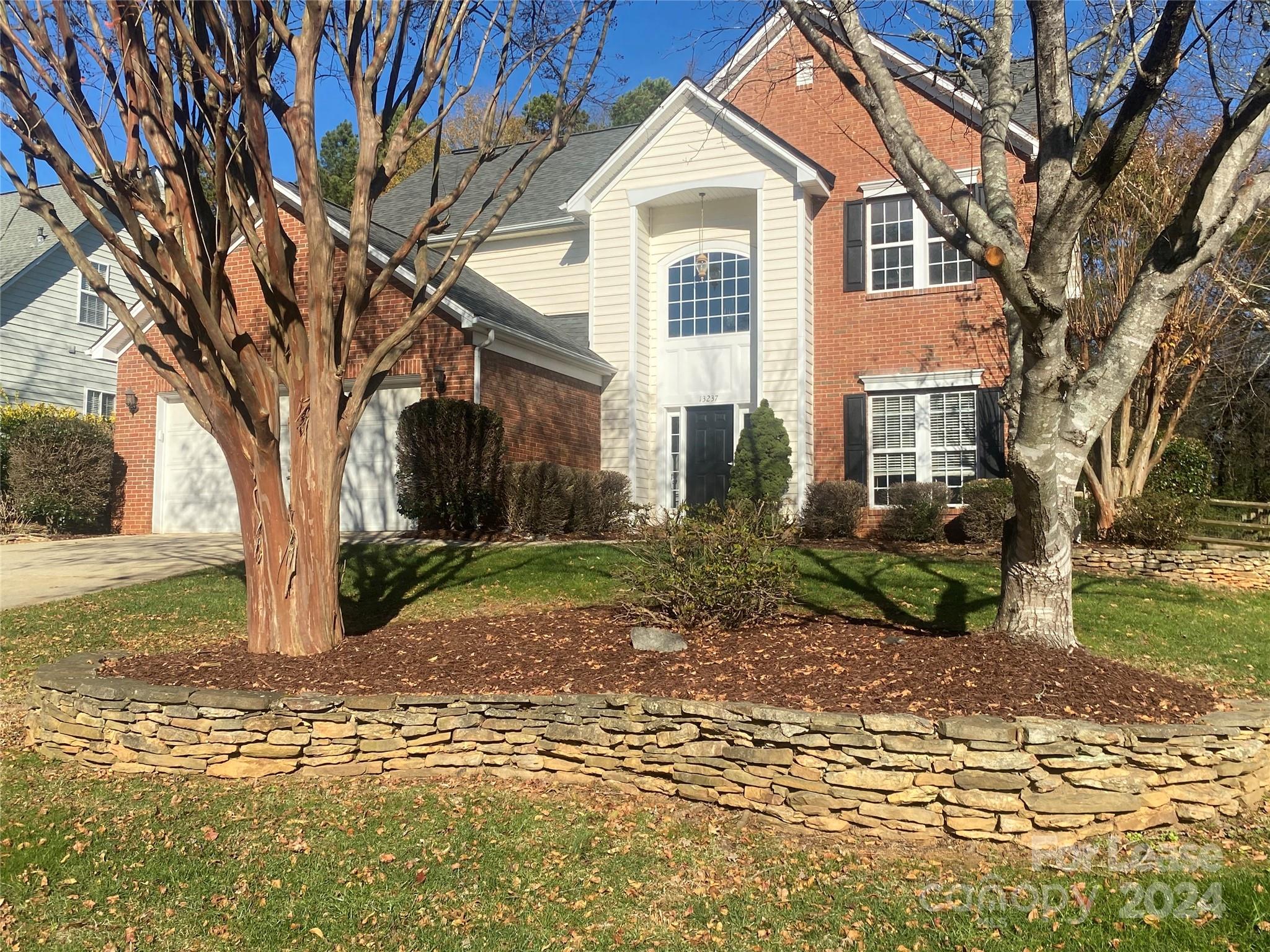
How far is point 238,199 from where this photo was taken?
22.9 ft

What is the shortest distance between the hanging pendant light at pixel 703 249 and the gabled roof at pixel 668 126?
1.34 meters

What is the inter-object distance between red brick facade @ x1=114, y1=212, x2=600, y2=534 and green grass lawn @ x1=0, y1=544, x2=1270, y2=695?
331cm

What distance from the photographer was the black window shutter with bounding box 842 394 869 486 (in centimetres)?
1566

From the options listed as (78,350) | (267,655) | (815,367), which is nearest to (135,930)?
(267,655)

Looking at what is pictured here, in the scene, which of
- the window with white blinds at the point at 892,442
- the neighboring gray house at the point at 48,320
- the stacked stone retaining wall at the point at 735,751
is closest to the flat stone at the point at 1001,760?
the stacked stone retaining wall at the point at 735,751

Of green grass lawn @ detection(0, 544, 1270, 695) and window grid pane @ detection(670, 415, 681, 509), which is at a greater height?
window grid pane @ detection(670, 415, 681, 509)

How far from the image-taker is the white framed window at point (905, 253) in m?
15.4

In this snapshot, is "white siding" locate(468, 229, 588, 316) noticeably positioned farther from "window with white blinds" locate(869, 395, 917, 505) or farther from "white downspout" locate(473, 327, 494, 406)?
"window with white blinds" locate(869, 395, 917, 505)

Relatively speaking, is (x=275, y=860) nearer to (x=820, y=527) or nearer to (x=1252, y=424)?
(x=820, y=527)

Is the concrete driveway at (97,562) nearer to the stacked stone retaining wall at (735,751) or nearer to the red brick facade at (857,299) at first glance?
the stacked stone retaining wall at (735,751)

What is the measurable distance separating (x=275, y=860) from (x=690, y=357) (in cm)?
1330

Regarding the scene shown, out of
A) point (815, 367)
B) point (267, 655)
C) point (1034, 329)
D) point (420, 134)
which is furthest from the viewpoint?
point (815, 367)

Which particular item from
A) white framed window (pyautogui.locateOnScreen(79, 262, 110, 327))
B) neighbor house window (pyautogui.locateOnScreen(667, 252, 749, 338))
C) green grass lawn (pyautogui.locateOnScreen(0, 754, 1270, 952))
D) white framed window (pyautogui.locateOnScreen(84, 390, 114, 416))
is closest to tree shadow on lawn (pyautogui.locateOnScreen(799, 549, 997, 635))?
green grass lawn (pyautogui.locateOnScreen(0, 754, 1270, 952))

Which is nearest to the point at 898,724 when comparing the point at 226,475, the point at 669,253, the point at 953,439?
the point at 953,439
